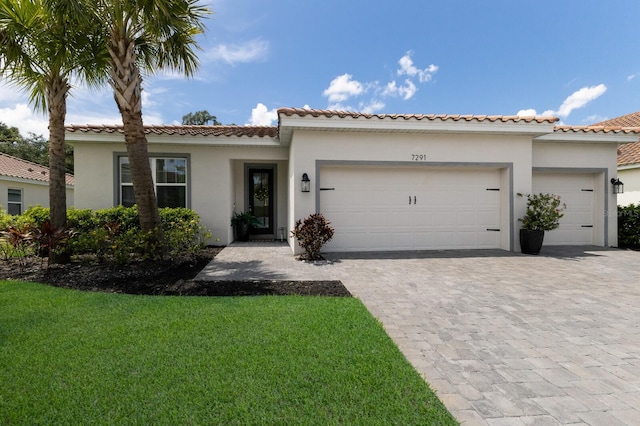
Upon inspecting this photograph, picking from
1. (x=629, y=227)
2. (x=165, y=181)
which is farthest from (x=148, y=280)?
(x=629, y=227)

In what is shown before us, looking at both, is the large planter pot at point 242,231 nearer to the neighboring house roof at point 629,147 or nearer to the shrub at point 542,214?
the shrub at point 542,214

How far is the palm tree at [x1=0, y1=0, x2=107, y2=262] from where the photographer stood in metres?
5.60

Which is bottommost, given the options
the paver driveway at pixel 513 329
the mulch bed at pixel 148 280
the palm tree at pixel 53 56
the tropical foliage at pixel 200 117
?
the paver driveway at pixel 513 329

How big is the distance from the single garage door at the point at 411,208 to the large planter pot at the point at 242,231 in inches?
154

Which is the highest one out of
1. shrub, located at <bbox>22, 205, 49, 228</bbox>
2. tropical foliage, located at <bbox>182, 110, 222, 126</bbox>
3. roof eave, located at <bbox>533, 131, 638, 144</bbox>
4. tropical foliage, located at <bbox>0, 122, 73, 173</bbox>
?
tropical foliage, located at <bbox>182, 110, 222, 126</bbox>

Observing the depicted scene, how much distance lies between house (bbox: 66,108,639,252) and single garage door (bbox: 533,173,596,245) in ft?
0.11

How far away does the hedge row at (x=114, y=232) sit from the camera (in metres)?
6.71

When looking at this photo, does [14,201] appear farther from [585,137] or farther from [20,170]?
[585,137]

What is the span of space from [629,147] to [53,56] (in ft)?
65.4

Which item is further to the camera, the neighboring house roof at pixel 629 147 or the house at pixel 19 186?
the house at pixel 19 186

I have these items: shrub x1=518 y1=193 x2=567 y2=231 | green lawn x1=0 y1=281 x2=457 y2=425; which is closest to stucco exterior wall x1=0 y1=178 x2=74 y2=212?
green lawn x1=0 y1=281 x2=457 y2=425

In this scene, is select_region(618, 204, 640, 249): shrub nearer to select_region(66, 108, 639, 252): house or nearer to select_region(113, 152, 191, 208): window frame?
select_region(66, 108, 639, 252): house

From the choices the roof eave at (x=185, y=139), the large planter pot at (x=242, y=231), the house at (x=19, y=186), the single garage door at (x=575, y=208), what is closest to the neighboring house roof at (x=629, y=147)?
the single garage door at (x=575, y=208)

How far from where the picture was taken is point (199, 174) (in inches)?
390
